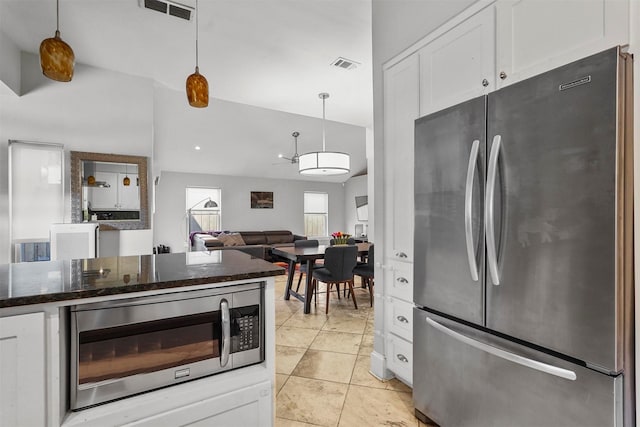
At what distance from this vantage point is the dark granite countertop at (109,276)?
3.29 ft

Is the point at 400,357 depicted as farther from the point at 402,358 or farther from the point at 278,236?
the point at 278,236

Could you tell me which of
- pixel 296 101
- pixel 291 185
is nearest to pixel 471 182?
pixel 296 101

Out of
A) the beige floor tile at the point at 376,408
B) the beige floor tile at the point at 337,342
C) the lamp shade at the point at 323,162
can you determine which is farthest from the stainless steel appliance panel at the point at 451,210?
the lamp shade at the point at 323,162

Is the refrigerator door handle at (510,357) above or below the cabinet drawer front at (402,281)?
below

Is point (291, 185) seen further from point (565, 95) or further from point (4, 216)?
point (565, 95)

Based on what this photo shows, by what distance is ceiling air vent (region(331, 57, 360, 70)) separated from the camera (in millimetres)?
3305

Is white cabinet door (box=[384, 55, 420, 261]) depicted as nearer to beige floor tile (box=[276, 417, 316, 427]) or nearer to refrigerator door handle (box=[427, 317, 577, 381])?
refrigerator door handle (box=[427, 317, 577, 381])

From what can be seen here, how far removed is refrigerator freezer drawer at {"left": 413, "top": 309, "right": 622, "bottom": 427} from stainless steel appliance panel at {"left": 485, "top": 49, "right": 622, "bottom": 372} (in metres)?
0.08

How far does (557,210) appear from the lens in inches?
45.1

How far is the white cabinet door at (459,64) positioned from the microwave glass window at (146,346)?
5.33ft

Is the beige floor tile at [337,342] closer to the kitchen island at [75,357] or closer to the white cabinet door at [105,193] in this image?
the kitchen island at [75,357]

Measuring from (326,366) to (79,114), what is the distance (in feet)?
12.3

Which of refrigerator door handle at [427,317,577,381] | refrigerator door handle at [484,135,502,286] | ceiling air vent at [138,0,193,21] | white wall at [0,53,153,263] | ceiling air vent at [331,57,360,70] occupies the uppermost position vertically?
ceiling air vent at [138,0,193,21]

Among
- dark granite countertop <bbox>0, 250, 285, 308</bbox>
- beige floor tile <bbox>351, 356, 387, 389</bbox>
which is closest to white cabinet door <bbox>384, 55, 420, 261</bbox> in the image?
beige floor tile <bbox>351, 356, 387, 389</bbox>
